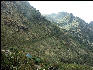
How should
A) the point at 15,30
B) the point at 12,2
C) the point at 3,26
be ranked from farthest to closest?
1. the point at 12,2
2. the point at 15,30
3. the point at 3,26

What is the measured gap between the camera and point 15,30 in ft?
262

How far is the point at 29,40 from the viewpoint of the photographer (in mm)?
80125

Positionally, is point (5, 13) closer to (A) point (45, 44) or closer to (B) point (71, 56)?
(A) point (45, 44)

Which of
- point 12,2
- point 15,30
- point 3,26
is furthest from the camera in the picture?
point 12,2

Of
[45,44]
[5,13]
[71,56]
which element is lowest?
[71,56]

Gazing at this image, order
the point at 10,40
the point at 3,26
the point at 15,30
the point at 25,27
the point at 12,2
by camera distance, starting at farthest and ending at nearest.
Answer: the point at 12,2, the point at 25,27, the point at 15,30, the point at 3,26, the point at 10,40

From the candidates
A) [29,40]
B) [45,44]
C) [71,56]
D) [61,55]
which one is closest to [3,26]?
[29,40]

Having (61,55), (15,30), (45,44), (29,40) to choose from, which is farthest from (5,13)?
(61,55)

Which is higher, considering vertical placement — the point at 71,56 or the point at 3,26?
the point at 3,26

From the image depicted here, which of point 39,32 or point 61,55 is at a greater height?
→ point 39,32

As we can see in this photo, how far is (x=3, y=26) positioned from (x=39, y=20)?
33.0 meters

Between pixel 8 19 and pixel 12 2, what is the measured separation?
70.1 feet

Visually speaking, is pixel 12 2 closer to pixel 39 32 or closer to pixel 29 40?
pixel 39 32

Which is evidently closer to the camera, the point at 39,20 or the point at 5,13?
the point at 5,13
